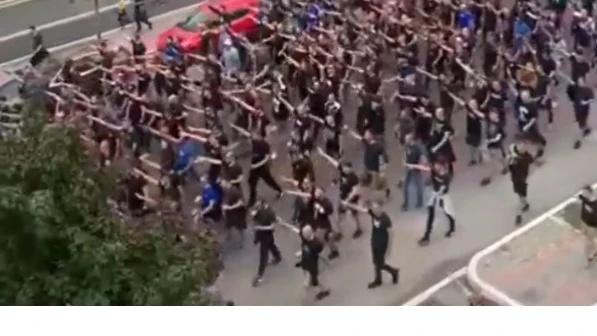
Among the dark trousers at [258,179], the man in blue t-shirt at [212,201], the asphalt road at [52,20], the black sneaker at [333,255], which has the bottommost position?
the asphalt road at [52,20]

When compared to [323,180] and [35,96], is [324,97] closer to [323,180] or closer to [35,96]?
[323,180]

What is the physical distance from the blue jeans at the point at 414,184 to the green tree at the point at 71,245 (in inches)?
313

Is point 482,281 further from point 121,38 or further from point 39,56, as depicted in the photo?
point 121,38

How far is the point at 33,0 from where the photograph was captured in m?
30.1

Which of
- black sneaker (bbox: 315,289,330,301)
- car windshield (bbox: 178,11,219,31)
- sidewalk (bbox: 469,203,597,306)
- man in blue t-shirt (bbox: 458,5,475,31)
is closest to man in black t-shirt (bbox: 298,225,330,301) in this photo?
black sneaker (bbox: 315,289,330,301)

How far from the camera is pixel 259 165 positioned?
1923cm

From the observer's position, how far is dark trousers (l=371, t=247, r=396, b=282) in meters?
17.2

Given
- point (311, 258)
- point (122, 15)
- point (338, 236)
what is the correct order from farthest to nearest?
point (122, 15)
point (338, 236)
point (311, 258)

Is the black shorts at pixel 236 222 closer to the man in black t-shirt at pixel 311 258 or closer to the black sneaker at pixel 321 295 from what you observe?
the man in black t-shirt at pixel 311 258

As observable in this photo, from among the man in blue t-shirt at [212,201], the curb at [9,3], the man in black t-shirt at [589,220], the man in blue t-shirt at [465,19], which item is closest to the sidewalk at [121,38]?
the curb at [9,3]

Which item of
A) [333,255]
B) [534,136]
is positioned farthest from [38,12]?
[333,255]

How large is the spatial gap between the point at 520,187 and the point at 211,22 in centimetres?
810

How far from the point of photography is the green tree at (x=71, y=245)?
33.6ft

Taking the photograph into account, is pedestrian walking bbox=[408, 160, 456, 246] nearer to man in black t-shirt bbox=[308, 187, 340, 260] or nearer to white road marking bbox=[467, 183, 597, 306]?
white road marking bbox=[467, 183, 597, 306]
